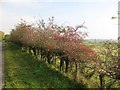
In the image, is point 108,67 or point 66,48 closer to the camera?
point 108,67

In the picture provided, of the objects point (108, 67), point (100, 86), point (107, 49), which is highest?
point (107, 49)

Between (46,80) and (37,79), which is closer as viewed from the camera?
(46,80)

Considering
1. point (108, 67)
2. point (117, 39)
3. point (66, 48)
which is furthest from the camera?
point (66, 48)

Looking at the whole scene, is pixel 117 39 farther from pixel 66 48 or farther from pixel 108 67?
pixel 66 48

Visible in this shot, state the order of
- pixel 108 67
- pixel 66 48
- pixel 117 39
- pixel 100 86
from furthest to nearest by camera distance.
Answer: pixel 66 48
pixel 100 86
pixel 108 67
pixel 117 39

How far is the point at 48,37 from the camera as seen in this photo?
33.4 m

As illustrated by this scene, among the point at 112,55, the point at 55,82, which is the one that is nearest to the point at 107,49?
the point at 112,55

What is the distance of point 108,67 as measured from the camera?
1828 centimetres

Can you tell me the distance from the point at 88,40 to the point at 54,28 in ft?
27.6

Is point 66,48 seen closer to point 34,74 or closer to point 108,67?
point 34,74

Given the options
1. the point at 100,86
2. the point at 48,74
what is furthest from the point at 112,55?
the point at 48,74

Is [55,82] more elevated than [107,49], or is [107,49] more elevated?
[107,49]

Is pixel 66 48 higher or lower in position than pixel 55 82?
higher

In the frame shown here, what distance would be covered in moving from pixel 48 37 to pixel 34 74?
7933 mm
